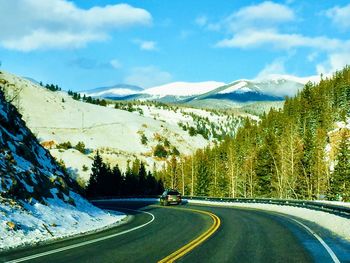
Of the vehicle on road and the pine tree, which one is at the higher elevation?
the pine tree

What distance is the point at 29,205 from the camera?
831 inches

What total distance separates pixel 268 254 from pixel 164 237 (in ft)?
18.5

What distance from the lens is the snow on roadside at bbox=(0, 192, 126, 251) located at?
1653 cm

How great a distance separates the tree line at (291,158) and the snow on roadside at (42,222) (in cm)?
3923

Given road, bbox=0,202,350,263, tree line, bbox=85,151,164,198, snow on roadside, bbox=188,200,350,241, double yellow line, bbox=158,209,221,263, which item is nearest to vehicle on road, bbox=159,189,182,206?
snow on roadside, bbox=188,200,350,241

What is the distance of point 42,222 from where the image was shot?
19.6 metres

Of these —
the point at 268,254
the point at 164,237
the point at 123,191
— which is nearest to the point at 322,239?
the point at 268,254

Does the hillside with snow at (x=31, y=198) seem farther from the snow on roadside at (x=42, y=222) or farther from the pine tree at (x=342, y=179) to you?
the pine tree at (x=342, y=179)

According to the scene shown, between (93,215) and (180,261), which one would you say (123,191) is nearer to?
(93,215)

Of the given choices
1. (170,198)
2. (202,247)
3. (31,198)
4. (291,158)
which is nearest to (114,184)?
(291,158)

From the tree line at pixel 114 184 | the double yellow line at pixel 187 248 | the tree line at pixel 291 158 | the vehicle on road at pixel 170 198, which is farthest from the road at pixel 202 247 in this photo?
the tree line at pixel 114 184

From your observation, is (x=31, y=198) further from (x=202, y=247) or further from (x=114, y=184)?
(x=114, y=184)

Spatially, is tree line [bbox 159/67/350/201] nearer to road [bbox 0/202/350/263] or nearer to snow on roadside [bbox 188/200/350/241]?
snow on roadside [bbox 188/200/350/241]

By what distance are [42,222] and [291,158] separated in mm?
47951
